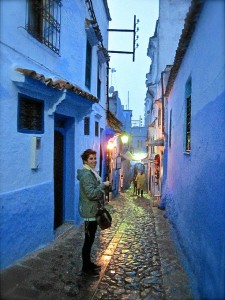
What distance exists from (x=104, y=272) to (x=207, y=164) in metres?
2.80

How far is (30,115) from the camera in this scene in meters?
6.15

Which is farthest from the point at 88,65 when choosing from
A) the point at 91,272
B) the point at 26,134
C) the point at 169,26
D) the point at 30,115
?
the point at 169,26

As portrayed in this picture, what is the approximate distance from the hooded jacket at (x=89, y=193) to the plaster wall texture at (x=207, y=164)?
158cm

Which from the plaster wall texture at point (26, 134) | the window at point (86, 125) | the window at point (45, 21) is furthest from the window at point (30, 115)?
the window at point (86, 125)

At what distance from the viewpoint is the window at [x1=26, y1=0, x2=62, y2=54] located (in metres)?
6.22

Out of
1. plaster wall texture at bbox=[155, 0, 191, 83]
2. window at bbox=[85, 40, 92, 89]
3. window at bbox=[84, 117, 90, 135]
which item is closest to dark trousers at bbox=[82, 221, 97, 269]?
window at bbox=[84, 117, 90, 135]

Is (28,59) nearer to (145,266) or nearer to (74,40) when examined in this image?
(74,40)

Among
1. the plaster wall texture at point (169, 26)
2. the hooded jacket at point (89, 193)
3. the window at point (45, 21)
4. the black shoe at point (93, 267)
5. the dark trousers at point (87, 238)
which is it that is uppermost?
the plaster wall texture at point (169, 26)

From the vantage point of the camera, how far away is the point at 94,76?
466 inches

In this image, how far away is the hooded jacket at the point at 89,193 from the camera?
522cm

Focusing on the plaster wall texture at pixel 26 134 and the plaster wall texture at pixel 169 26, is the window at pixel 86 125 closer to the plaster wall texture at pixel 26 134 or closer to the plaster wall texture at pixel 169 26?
the plaster wall texture at pixel 26 134

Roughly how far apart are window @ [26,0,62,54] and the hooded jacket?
9.70ft

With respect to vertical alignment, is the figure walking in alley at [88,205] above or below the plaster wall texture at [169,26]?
below

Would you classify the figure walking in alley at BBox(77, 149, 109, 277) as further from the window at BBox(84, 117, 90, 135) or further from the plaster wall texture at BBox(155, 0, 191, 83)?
the plaster wall texture at BBox(155, 0, 191, 83)
